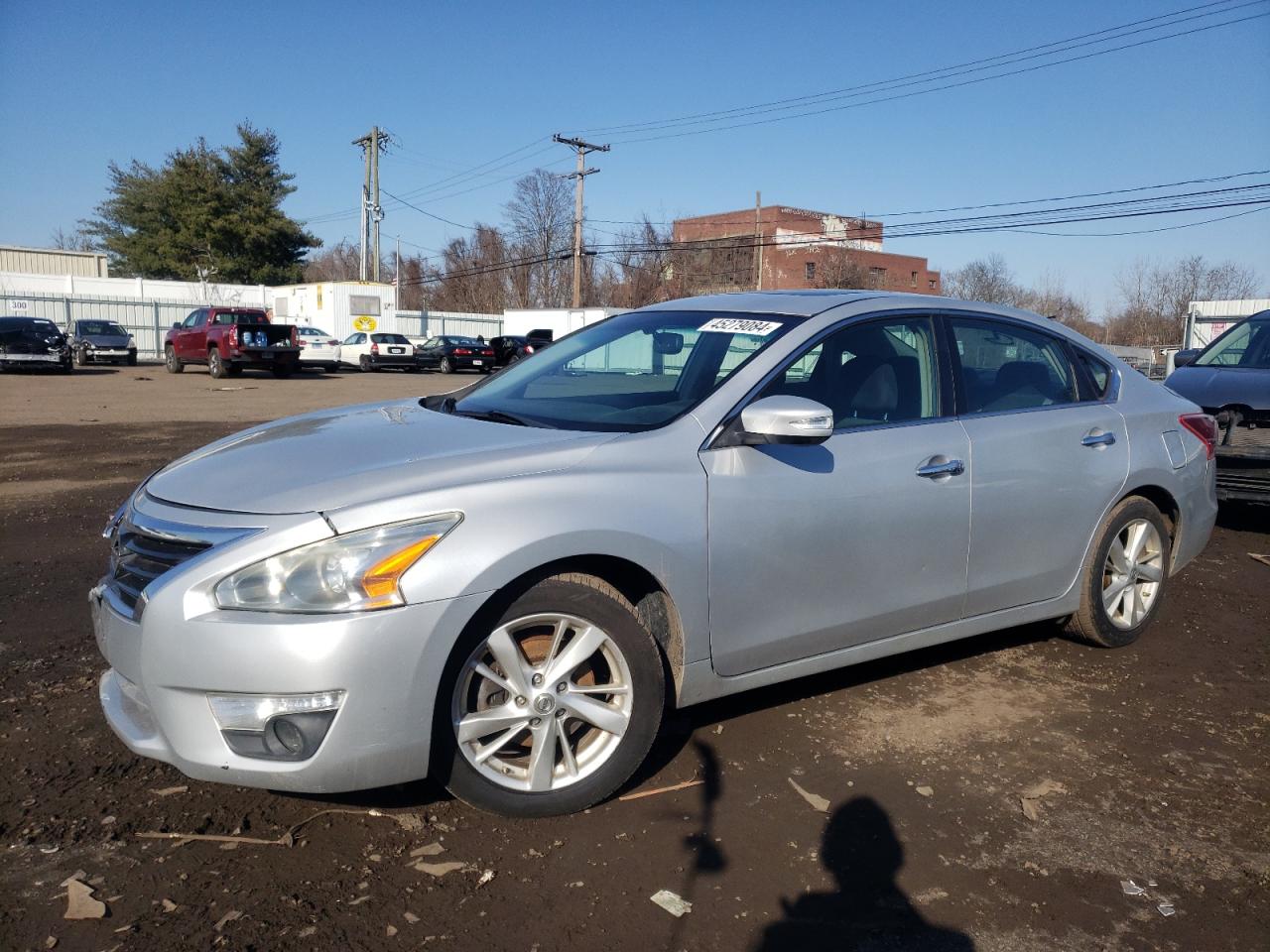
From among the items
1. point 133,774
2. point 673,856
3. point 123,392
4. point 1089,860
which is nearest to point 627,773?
point 673,856

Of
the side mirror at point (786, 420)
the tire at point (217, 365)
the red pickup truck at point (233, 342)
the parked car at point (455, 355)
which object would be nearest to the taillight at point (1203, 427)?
the side mirror at point (786, 420)

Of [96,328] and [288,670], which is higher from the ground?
[96,328]

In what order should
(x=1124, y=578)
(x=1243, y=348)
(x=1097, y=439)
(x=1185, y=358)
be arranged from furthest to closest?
(x=1185, y=358), (x=1243, y=348), (x=1124, y=578), (x=1097, y=439)

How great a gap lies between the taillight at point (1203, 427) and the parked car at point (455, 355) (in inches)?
1320

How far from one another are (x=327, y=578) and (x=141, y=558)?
2.21ft

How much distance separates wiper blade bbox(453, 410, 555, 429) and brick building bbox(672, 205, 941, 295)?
51359mm

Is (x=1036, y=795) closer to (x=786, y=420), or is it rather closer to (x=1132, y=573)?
(x=786, y=420)

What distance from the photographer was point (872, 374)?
400 cm

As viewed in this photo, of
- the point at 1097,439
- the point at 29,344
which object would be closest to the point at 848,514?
the point at 1097,439

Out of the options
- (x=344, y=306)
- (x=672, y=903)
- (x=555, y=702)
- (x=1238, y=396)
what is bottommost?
(x=672, y=903)

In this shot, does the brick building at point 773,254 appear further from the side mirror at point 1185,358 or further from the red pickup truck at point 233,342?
the side mirror at point 1185,358

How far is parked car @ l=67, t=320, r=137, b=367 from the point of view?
3269 cm

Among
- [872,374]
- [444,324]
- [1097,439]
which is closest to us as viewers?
[872,374]

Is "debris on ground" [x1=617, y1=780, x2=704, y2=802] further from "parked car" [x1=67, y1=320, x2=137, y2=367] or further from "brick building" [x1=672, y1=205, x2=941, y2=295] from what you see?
"brick building" [x1=672, y1=205, x2=941, y2=295]
